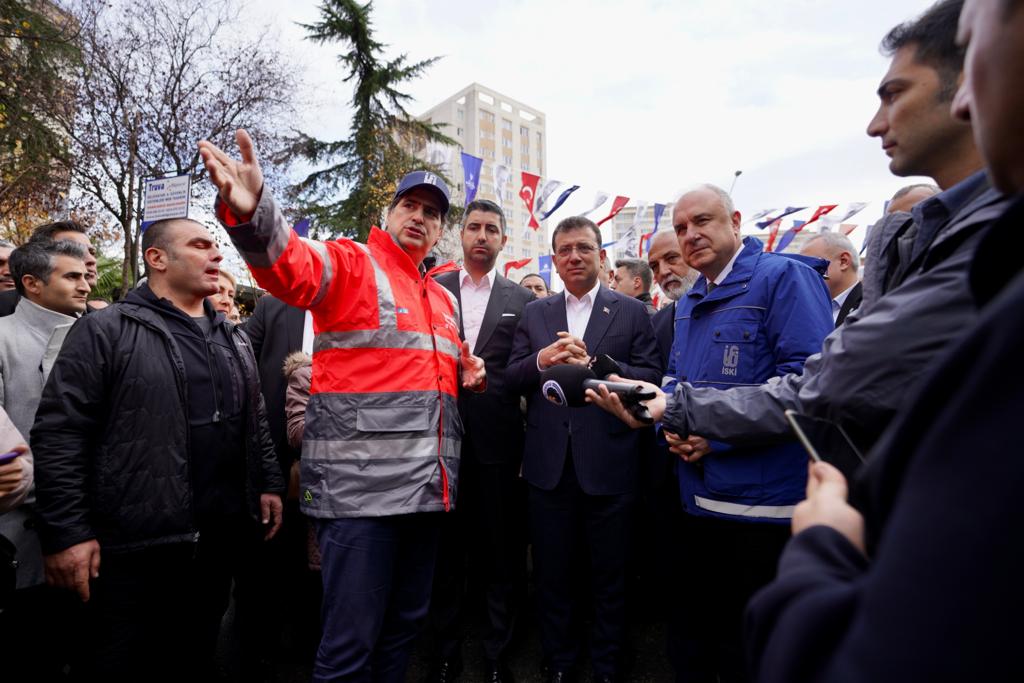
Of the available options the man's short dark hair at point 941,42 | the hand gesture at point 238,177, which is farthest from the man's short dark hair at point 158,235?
the man's short dark hair at point 941,42

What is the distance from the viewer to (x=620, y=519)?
3.17 meters

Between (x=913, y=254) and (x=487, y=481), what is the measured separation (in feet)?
9.22

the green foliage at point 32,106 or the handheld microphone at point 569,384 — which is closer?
the handheld microphone at point 569,384

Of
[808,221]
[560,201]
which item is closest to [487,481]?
[560,201]

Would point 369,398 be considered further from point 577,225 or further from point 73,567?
point 577,225

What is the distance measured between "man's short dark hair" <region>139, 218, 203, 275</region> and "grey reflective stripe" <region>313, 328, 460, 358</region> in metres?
1.14

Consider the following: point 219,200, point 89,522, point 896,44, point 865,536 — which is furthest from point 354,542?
point 896,44

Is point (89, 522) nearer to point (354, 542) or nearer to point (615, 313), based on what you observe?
point (354, 542)

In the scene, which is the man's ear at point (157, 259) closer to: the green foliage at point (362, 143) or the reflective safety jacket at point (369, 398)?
the reflective safety jacket at point (369, 398)

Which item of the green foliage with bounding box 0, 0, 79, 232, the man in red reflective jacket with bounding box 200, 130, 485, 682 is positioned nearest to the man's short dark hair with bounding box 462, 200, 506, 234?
the man in red reflective jacket with bounding box 200, 130, 485, 682

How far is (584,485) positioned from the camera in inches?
124

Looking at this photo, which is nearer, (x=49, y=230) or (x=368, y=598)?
(x=368, y=598)

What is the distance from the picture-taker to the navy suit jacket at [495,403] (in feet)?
11.9

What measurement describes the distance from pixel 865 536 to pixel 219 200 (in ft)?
6.67
